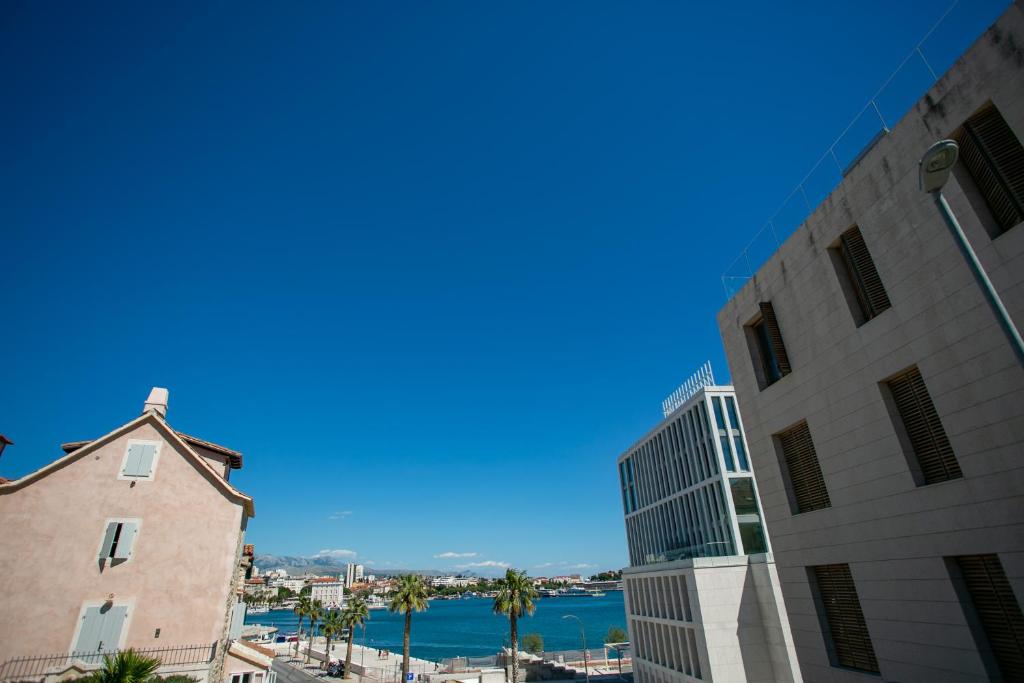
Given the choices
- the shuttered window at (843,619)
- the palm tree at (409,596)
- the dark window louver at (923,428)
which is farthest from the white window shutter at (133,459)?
the palm tree at (409,596)

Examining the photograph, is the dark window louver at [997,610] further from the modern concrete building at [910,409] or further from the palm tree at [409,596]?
the palm tree at [409,596]

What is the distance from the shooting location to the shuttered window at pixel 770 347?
61.0ft

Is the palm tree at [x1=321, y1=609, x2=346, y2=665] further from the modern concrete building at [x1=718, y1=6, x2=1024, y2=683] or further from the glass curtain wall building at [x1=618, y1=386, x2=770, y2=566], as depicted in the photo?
the modern concrete building at [x1=718, y1=6, x2=1024, y2=683]

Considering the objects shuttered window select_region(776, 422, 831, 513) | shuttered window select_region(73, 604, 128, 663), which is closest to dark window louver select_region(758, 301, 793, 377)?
shuttered window select_region(776, 422, 831, 513)

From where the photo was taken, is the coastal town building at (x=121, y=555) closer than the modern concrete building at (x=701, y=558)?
Yes

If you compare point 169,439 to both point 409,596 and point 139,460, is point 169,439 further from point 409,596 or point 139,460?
point 409,596

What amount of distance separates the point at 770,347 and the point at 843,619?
32.5 feet

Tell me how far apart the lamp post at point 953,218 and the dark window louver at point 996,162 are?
4.39 metres

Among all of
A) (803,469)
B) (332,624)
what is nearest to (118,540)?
(803,469)

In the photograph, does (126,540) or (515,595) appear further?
(515,595)

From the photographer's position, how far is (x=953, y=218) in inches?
319

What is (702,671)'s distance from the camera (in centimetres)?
3366

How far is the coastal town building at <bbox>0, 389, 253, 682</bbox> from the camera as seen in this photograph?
19844mm

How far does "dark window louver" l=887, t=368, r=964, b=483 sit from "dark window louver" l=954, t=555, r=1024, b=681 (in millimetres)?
2073
